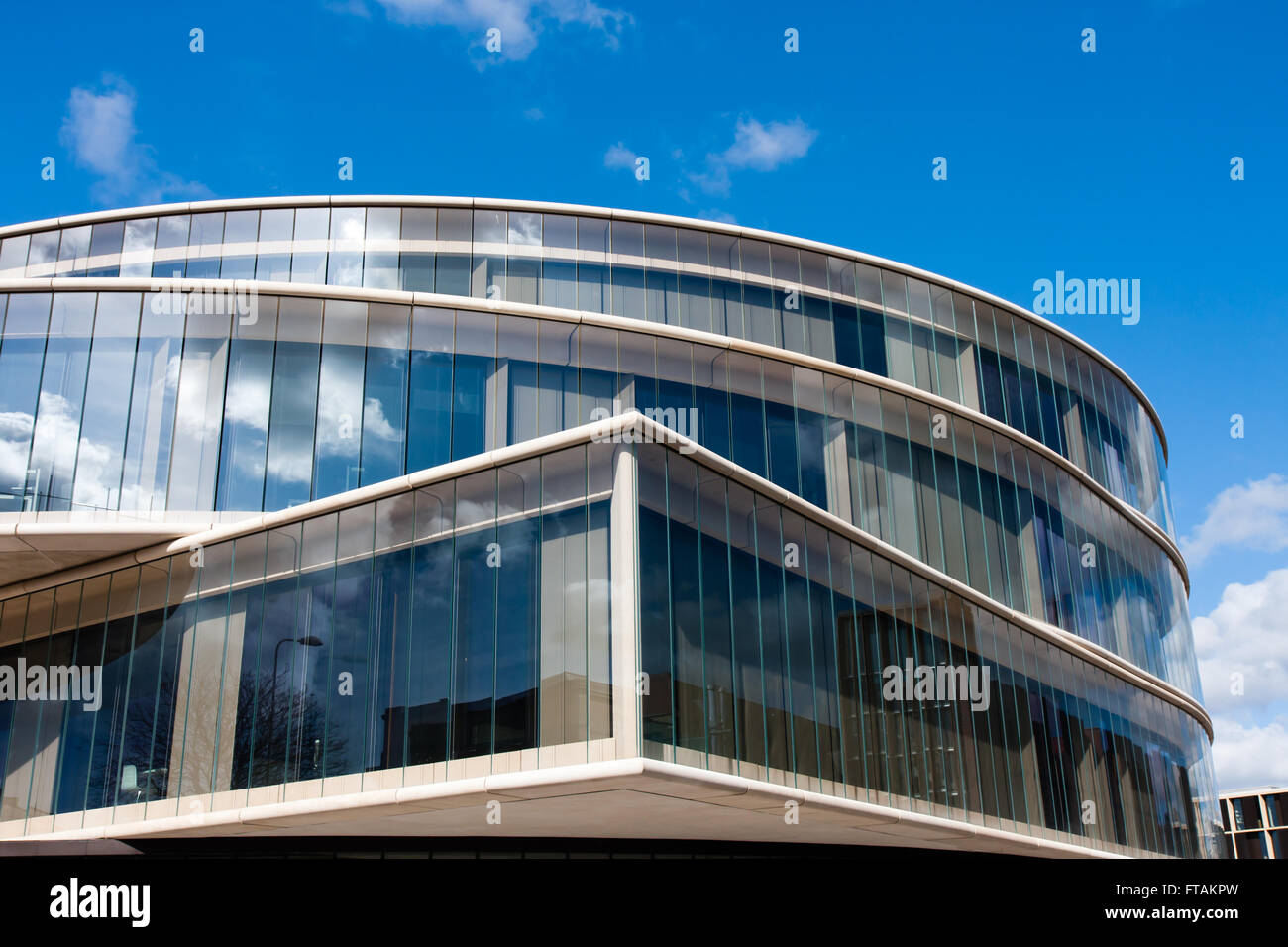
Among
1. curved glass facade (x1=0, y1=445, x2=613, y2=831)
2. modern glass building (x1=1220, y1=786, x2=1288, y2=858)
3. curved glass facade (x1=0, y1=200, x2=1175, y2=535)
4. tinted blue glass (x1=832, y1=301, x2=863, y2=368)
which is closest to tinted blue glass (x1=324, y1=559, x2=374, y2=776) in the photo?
curved glass facade (x1=0, y1=445, x2=613, y2=831)

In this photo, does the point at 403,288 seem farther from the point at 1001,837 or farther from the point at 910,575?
the point at 1001,837

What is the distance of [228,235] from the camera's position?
29.5m

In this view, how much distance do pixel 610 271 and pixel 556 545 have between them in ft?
47.5

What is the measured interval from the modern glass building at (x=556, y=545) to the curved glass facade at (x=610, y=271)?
10 cm

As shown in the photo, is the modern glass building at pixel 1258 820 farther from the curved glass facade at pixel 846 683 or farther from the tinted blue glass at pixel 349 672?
the tinted blue glass at pixel 349 672

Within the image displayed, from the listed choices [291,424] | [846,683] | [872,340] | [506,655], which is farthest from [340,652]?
[872,340]

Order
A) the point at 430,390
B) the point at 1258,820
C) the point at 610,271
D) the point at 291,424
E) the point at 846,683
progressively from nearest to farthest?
the point at 846,683
the point at 291,424
the point at 430,390
the point at 610,271
the point at 1258,820

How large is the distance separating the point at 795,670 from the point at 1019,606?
12129mm

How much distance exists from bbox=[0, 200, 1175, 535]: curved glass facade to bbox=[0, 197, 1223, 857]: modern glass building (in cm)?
10

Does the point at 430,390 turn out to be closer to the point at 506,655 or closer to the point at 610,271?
the point at 610,271

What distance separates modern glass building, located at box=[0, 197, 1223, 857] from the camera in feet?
54.5

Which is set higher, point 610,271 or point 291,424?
point 610,271

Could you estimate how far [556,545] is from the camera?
1659 centimetres
